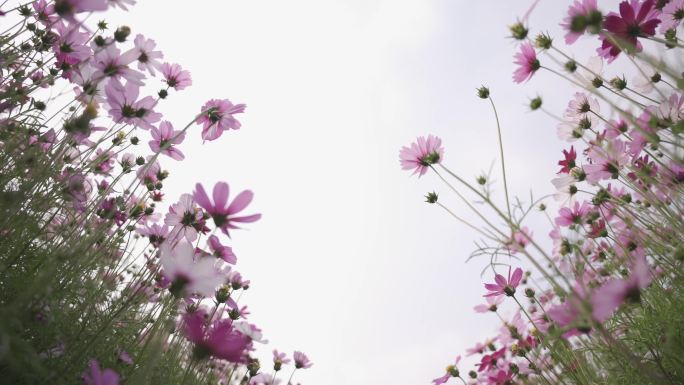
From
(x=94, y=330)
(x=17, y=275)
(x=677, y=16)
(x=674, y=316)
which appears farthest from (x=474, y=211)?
(x=17, y=275)

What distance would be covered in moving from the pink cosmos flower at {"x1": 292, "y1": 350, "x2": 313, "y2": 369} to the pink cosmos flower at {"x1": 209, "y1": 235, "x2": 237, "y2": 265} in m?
1.16

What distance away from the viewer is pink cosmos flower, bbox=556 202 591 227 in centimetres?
164

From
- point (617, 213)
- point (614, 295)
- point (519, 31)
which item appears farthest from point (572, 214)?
point (614, 295)

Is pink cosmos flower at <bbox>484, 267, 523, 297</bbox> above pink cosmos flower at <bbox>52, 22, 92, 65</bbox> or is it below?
below

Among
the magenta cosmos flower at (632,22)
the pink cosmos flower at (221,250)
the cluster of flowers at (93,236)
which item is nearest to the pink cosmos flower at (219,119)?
the cluster of flowers at (93,236)

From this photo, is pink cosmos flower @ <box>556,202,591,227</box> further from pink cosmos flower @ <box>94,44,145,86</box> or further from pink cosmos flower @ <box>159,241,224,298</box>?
pink cosmos flower @ <box>94,44,145,86</box>

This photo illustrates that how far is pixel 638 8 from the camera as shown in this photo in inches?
44.0

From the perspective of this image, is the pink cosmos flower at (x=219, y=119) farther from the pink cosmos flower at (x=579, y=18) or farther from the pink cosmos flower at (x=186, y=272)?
the pink cosmos flower at (x=579, y=18)

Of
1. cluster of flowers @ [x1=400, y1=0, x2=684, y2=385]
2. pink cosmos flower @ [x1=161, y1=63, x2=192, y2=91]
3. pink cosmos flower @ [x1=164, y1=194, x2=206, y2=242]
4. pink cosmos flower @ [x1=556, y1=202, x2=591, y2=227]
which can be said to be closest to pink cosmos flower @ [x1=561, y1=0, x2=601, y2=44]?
cluster of flowers @ [x1=400, y1=0, x2=684, y2=385]

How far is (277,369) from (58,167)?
1.32 meters

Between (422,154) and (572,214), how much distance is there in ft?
2.34

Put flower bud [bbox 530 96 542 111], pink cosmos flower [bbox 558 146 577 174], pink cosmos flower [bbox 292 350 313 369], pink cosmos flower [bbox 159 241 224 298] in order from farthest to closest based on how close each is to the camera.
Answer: pink cosmos flower [bbox 292 350 313 369]
pink cosmos flower [bbox 558 146 577 174]
flower bud [bbox 530 96 542 111]
pink cosmos flower [bbox 159 241 224 298]

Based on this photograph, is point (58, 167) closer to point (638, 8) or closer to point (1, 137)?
point (1, 137)

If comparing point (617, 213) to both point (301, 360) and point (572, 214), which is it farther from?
point (301, 360)
